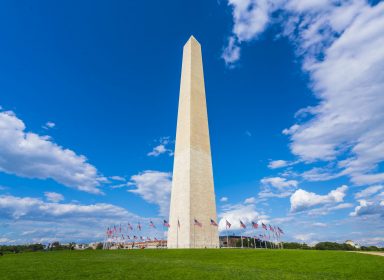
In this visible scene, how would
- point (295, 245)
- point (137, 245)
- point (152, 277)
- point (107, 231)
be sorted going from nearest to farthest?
1. point (152, 277)
2. point (107, 231)
3. point (137, 245)
4. point (295, 245)

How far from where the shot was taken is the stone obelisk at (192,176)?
3669 centimetres

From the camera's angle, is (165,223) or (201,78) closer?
(165,223)

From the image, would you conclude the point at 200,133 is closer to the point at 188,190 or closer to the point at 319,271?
the point at 188,190

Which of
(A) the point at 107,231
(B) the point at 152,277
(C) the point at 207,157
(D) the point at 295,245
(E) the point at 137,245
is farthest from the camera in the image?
(D) the point at 295,245

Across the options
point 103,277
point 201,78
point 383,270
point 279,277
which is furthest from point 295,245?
point 103,277

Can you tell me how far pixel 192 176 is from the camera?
125 feet

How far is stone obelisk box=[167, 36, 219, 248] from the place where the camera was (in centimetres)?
3669

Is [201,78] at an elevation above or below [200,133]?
above

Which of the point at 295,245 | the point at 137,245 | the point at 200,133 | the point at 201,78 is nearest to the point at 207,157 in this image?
the point at 200,133

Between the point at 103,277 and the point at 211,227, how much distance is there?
90.0ft

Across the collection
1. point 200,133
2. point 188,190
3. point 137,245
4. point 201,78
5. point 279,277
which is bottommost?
point 279,277

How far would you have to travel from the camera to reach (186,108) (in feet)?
142

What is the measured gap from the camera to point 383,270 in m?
16.1

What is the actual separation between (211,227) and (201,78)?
967 inches
